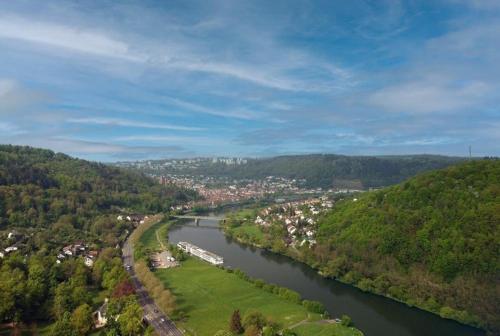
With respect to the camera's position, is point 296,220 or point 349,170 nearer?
point 296,220

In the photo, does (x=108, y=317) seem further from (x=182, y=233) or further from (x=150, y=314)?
(x=182, y=233)

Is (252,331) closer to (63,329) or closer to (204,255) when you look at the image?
(63,329)

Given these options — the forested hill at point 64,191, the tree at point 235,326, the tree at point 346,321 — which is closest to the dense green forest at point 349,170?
the forested hill at point 64,191

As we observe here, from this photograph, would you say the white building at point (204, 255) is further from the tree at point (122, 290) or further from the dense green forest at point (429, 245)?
the tree at point (122, 290)

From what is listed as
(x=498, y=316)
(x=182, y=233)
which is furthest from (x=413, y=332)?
(x=182, y=233)

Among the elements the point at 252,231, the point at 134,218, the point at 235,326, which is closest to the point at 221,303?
the point at 235,326

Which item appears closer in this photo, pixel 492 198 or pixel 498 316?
pixel 498 316
